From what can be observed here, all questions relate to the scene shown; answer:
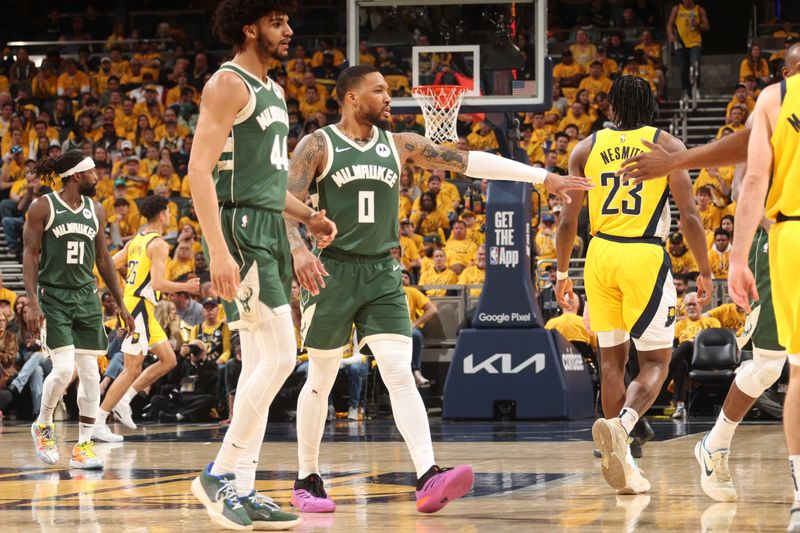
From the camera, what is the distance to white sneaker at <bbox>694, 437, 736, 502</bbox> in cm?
619

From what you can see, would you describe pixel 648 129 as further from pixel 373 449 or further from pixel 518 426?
pixel 518 426

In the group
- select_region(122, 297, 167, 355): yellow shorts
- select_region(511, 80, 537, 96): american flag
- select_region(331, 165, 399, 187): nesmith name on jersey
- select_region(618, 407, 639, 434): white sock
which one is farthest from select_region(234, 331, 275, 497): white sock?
select_region(511, 80, 537, 96): american flag

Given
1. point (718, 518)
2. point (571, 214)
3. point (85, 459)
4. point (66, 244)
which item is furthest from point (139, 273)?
point (718, 518)

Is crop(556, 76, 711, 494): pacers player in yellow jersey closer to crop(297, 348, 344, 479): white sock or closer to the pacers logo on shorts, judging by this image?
the pacers logo on shorts

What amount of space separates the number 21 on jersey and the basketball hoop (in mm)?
5234

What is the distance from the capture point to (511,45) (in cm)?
1329

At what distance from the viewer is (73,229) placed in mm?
9594

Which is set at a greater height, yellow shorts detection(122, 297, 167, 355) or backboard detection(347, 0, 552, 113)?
backboard detection(347, 0, 552, 113)

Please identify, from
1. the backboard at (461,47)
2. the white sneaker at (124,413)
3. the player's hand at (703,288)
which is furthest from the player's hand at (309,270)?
the white sneaker at (124,413)

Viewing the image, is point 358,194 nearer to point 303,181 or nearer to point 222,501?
point 303,181

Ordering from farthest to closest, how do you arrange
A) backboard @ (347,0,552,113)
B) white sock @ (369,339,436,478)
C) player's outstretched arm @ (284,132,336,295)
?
backboard @ (347,0,552,113), white sock @ (369,339,436,478), player's outstretched arm @ (284,132,336,295)

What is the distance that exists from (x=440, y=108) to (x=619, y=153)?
5.50 m

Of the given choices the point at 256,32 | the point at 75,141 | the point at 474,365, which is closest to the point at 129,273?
the point at 474,365

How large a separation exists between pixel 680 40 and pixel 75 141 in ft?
36.9
